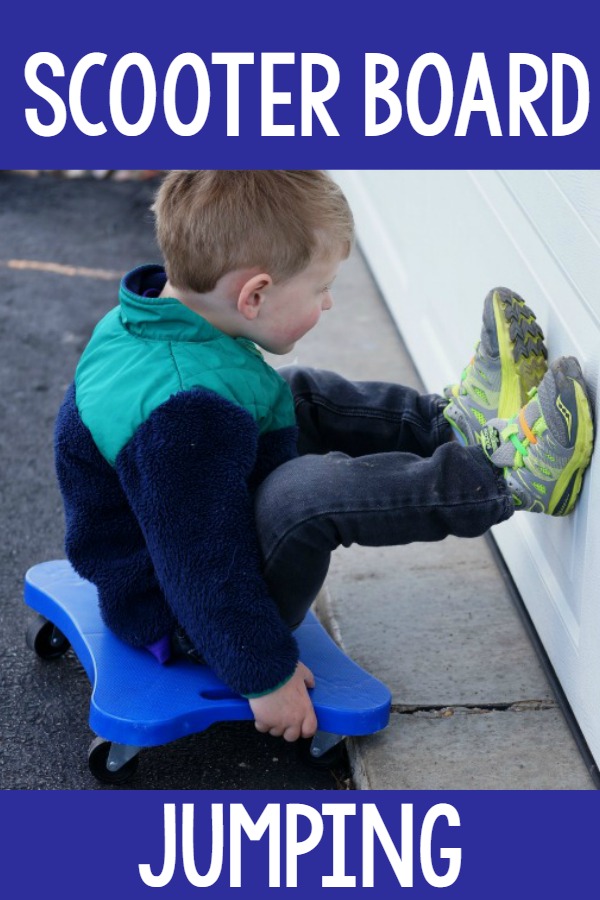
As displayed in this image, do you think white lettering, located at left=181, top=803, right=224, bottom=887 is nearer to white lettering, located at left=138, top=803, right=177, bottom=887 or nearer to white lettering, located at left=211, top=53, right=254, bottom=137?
white lettering, located at left=138, top=803, right=177, bottom=887

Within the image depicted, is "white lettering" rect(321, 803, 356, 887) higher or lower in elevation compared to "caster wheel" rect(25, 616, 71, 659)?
higher

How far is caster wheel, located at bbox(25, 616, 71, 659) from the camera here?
2465 millimetres

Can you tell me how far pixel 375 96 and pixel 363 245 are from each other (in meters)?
2.03

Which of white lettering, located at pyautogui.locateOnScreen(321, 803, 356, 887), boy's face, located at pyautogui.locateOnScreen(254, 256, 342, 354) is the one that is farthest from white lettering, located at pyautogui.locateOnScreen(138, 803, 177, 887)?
boy's face, located at pyautogui.locateOnScreen(254, 256, 342, 354)

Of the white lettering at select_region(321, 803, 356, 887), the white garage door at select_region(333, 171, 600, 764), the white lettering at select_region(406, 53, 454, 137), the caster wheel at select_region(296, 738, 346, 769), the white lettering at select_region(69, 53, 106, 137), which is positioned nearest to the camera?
the white lettering at select_region(321, 803, 356, 887)

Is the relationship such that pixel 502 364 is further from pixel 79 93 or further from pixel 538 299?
pixel 79 93

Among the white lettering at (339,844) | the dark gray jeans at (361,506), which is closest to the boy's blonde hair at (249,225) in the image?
the dark gray jeans at (361,506)

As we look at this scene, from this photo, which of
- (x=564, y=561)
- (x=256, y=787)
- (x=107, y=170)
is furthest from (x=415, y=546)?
(x=107, y=170)

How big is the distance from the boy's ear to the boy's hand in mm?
623

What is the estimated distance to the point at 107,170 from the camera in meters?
5.61

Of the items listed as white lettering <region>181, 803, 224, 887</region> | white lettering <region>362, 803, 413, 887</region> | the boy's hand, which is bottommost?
white lettering <region>181, 803, 224, 887</region>

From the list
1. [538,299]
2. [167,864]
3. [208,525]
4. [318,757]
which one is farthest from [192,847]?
[538,299]

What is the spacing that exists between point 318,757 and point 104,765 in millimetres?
372

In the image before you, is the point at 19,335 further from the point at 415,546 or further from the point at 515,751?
the point at 515,751
